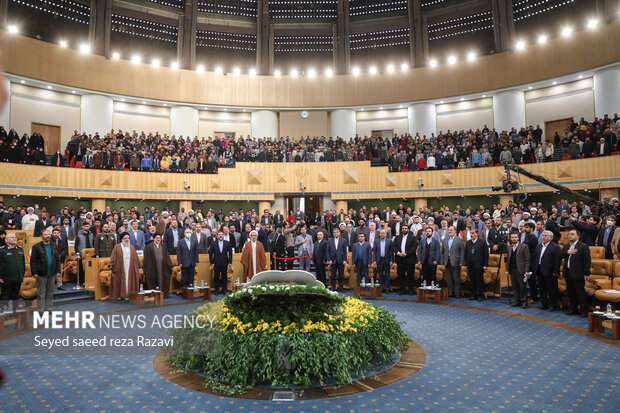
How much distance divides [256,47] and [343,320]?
2226 cm

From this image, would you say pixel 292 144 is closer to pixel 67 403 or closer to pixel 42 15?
pixel 42 15

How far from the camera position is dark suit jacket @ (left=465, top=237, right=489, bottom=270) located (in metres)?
9.81

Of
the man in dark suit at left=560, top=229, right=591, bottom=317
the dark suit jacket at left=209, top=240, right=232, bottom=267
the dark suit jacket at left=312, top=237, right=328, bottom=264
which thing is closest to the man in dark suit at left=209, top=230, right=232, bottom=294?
the dark suit jacket at left=209, top=240, right=232, bottom=267

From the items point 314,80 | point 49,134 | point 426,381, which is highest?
point 314,80

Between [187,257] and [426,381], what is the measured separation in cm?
727

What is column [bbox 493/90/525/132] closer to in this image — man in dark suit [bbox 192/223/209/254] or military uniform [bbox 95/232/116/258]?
man in dark suit [bbox 192/223/209/254]

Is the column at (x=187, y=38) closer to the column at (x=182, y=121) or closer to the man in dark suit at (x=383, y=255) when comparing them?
the column at (x=182, y=121)

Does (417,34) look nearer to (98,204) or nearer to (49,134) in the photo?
(98,204)

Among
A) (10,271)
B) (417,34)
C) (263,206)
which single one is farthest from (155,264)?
(417,34)

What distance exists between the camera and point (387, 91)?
24078mm

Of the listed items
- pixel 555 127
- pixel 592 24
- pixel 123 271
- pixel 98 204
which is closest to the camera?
pixel 123 271

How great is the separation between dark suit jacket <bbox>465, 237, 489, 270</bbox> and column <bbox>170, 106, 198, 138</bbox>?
18.2 m

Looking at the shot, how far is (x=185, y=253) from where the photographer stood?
10.6 m

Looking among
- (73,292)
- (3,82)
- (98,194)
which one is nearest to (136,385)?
(3,82)
